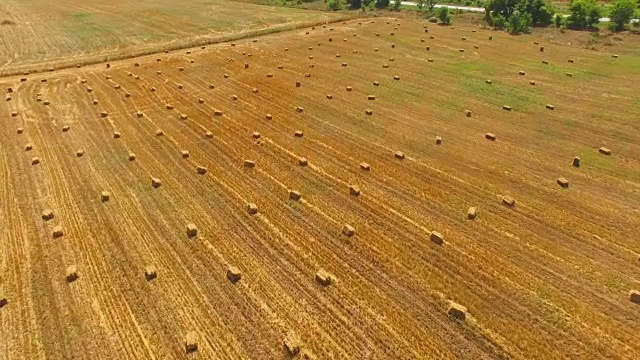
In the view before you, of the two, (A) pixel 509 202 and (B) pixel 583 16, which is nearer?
(A) pixel 509 202

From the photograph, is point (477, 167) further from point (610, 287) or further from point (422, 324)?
point (422, 324)

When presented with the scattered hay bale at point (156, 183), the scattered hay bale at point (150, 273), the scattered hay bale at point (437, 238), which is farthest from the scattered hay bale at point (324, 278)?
the scattered hay bale at point (156, 183)

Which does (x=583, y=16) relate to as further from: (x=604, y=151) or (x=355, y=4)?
(x=604, y=151)

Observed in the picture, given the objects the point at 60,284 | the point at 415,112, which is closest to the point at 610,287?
the point at 415,112

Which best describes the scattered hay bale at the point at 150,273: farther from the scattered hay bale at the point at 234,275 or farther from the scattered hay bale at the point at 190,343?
the scattered hay bale at the point at 190,343

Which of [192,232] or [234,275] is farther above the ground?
[192,232]

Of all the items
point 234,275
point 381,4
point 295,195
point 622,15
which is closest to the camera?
point 234,275

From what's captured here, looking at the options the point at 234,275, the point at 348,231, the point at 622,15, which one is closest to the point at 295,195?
the point at 348,231
